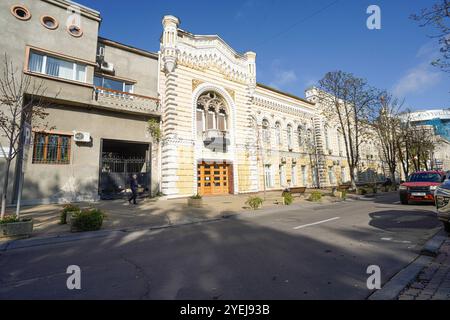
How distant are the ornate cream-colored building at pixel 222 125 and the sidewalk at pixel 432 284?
9.46 meters

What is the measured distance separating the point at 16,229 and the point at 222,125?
1606 centimetres

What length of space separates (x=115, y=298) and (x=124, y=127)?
1496 cm

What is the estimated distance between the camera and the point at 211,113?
785 inches

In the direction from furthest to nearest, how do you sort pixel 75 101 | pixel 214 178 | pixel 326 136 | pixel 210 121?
pixel 326 136 < pixel 210 121 < pixel 214 178 < pixel 75 101

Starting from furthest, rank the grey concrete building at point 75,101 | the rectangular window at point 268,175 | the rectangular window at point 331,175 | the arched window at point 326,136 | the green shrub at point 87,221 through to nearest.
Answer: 1. the arched window at point 326,136
2. the rectangular window at point 331,175
3. the rectangular window at point 268,175
4. the grey concrete building at point 75,101
5. the green shrub at point 87,221

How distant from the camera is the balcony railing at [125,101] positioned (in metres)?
15.0

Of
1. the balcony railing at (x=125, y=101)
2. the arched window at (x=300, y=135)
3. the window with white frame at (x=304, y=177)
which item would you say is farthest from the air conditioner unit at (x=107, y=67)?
the window with white frame at (x=304, y=177)

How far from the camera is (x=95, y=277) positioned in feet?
12.5

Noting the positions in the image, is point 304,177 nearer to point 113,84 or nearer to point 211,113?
point 211,113

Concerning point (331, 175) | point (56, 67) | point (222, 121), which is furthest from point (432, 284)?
point (331, 175)

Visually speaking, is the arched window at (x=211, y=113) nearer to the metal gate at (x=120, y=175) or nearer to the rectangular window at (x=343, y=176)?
the metal gate at (x=120, y=175)

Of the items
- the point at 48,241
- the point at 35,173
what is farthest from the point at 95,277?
the point at 35,173

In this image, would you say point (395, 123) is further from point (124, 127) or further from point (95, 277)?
point (95, 277)

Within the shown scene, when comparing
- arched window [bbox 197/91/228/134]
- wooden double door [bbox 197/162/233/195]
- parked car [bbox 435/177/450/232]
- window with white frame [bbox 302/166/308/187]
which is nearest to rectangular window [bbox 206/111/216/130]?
arched window [bbox 197/91/228/134]
